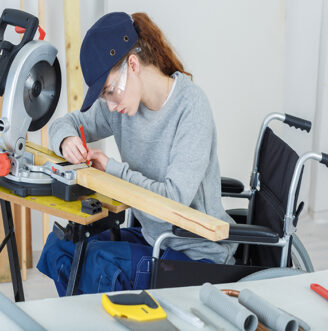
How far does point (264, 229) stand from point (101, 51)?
650 mm

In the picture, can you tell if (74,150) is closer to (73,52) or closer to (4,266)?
(73,52)

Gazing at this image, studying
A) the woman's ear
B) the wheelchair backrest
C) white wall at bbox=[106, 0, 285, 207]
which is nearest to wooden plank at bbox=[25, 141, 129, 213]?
the woman's ear

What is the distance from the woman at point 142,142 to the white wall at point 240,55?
1.06 m

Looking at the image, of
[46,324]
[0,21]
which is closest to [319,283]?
[46,324]

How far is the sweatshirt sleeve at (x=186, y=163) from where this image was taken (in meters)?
1.55

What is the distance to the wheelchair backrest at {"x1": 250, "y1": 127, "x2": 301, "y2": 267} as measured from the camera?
169cm

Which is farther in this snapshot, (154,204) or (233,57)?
(233,57)

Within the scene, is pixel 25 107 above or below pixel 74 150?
above

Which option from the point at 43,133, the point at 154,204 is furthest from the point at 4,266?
the point at 154,204

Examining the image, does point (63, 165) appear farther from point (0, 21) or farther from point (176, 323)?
point (176, 323)

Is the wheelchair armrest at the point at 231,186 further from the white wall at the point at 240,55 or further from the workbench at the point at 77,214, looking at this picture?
the white wall at the point at 240,55

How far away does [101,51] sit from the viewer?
4.91ft

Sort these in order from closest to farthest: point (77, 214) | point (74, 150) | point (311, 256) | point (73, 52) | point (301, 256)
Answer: point (77, 214) → point (74, 150) → point (301, 256) → point (73, 52) → point (311, 256)

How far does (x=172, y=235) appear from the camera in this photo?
1536mm
